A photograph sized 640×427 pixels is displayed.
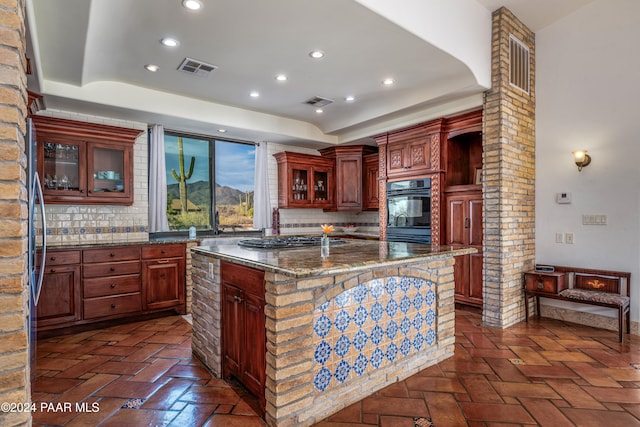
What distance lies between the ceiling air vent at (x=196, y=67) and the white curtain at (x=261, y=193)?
2.05m

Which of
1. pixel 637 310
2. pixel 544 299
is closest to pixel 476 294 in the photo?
pixel 544 299

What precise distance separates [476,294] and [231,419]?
Answer: 3.26 metres

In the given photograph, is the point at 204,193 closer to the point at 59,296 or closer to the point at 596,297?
the point at 59,296

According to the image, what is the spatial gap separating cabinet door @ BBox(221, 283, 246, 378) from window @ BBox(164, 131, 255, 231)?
2.92m

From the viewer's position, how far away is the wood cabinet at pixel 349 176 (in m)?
5.98

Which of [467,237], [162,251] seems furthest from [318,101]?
[162,251]

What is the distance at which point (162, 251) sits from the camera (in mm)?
4168

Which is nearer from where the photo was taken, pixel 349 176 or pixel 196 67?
pixel 196 67

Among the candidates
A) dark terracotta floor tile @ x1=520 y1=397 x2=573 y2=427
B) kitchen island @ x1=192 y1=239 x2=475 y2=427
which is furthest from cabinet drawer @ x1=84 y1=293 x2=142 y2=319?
dark terracotta floor tile @ x1=520 y1=397 x2=573 y2=427

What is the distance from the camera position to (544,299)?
13.5 ft

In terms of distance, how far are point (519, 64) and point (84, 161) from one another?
508cm

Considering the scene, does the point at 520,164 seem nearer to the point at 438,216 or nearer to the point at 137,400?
the point at 438,216

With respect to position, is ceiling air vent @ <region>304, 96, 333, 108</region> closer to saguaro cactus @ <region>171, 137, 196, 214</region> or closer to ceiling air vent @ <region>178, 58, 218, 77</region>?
ceiling air vent @ <region>178, 58, 218, 77</region>

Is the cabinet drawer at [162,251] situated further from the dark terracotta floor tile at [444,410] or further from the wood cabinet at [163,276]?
the dark terracotta floor tile at [444,410]
